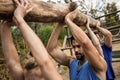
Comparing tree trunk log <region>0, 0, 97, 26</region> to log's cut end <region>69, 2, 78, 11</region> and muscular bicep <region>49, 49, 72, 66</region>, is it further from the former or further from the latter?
muscular bicep <region>49, 49, 72, 66</region>

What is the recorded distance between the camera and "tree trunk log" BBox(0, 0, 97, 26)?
2447 mm

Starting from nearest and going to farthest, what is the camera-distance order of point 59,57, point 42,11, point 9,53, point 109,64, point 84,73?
point 9,53 → point 42,11 → point 84,73 → point 59,57 → point 109,64

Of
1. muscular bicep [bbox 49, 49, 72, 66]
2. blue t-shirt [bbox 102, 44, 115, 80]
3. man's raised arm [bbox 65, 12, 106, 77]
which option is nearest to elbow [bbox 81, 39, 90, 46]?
man's raised arm [bbox 65, 12, 106, 77]

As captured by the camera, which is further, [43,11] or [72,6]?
[72,6]

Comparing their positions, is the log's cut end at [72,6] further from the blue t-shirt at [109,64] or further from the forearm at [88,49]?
the blue t-shirt at [109,64]

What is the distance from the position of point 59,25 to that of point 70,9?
0.23m

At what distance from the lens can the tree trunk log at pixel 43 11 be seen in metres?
2.45

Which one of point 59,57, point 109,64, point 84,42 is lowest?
point 109,64

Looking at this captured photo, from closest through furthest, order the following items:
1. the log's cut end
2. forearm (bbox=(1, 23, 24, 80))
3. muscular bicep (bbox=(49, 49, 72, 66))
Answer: forearm (bbox=(1, 23, 24, 80)) → the log's cut end → muscular bicep (bbox=(49, 49, 72, 66))

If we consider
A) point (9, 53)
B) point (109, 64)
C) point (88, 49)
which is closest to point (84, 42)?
point (88, 49)

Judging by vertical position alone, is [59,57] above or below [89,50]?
below

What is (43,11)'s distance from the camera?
9.46 ft

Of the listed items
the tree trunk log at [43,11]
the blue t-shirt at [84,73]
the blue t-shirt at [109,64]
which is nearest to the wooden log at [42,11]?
the tree trunk log at [43,11]

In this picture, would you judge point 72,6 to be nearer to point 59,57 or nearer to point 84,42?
point 84,42
